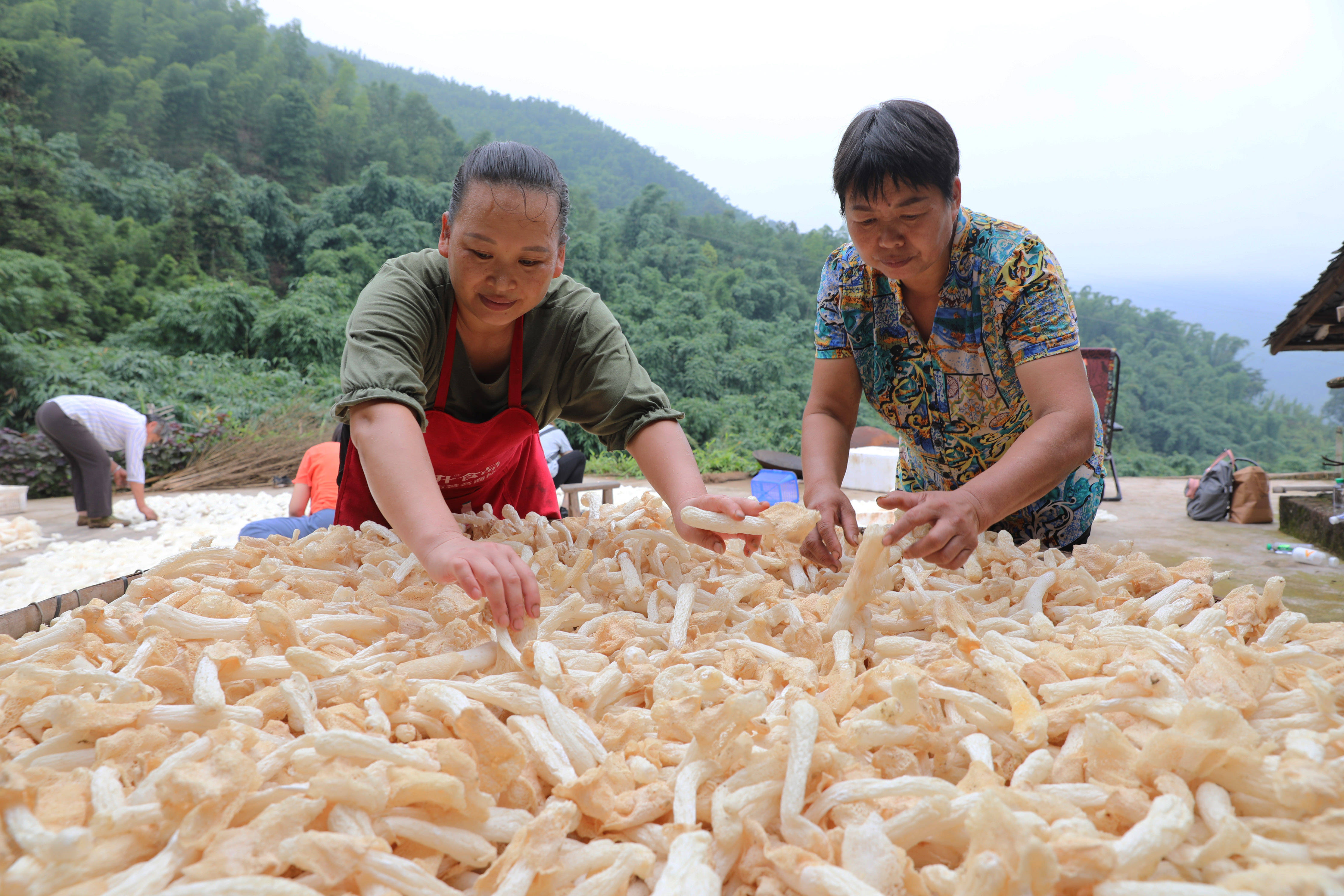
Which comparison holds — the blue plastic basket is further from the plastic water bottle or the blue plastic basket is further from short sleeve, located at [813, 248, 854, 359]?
short sleeve, located at [813, 248, 854, 359]

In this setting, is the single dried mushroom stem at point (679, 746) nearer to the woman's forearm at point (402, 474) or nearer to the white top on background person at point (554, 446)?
the woman's forearm at point (402, 474)

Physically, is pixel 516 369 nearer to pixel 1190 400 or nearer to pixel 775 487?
pixel 775 487

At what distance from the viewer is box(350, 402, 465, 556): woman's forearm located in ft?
3.22

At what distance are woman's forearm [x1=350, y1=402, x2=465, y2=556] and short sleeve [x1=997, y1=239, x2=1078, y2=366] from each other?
0.96 meters

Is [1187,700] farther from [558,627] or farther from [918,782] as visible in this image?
[558,627]

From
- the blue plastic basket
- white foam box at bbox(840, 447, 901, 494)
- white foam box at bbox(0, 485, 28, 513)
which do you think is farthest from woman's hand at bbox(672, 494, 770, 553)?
white foam box at bbox(0, 485, 28, 513)

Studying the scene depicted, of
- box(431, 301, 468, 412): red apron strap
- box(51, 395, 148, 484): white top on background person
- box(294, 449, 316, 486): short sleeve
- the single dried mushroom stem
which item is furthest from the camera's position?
box(51, 395, 148, 484): white top on background person

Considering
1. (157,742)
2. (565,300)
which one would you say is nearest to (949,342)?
(565,300)

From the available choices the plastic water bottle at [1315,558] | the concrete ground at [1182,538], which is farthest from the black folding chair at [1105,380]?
the plastic water bottle at [1315,558]

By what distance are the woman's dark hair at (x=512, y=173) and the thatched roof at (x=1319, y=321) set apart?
496 centimetres

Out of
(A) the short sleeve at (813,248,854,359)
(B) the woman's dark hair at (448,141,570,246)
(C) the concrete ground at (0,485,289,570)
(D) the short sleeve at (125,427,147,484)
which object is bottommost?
(C) the concrete ground at (0,485,289,570)

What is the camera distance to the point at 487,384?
1.48 metres

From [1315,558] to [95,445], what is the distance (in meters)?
7.38

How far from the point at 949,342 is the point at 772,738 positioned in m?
1.01
